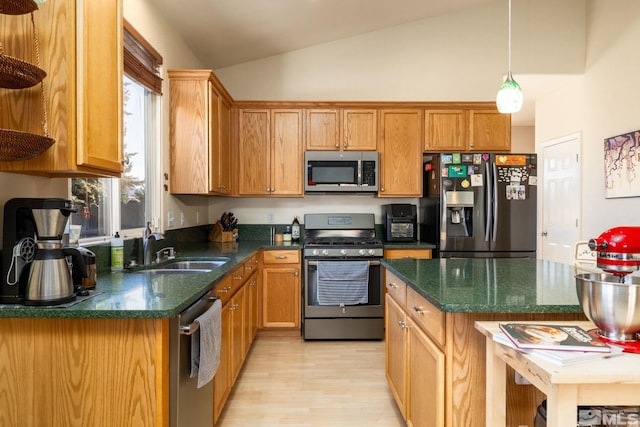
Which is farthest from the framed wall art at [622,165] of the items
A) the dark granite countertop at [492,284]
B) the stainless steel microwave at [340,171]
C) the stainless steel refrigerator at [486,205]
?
the stainless steel microwave at [340,171]

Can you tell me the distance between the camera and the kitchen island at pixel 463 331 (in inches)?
53.1

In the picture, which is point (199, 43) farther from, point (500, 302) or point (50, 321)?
point (500, 302)

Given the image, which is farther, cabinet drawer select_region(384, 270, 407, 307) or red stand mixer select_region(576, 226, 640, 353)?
cabinet drawer select_region(384, 270, 407, 307)

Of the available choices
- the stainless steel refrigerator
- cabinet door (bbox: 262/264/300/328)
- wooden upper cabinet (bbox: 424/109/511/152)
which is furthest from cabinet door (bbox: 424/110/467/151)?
cabinet door (bbox: 262/264/300/328)

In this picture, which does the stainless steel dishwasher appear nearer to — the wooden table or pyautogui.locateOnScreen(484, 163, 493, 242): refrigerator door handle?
the wooden table

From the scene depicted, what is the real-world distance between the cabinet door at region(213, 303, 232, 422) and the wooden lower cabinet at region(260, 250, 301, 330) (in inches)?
48.9

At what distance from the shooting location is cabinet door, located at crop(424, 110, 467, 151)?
12.5 feet

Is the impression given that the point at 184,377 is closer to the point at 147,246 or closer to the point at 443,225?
the point at 147,246

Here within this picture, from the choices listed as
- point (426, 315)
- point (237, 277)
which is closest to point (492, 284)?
point (426, 315)

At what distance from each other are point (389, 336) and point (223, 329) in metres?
1.06

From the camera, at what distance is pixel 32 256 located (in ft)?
4.43

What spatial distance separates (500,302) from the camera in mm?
1334

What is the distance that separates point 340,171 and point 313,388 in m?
2.08

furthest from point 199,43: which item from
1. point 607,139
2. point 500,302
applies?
point 607,139
